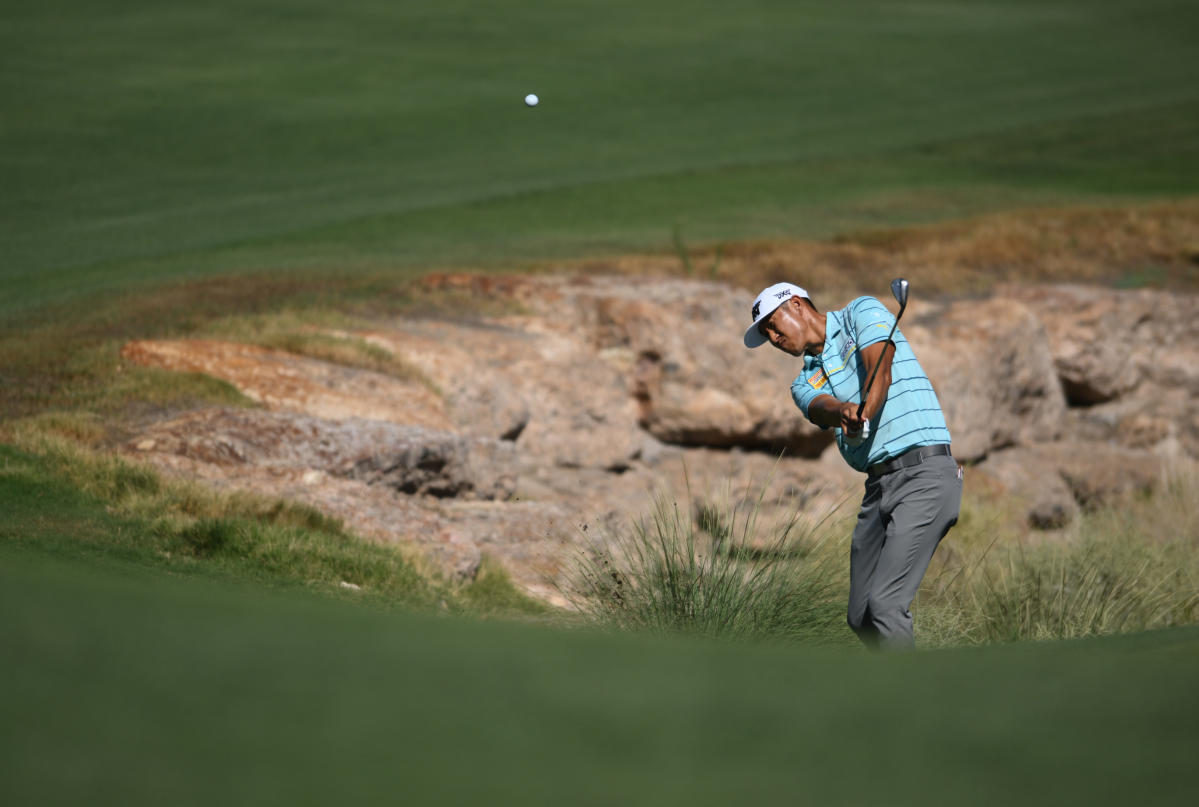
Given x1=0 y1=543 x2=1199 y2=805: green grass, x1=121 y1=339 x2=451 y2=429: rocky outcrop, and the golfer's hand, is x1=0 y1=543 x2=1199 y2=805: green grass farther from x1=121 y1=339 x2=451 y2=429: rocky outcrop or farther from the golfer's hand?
x1=121 y1=339 x2=451 y2=429: rocky outcrop

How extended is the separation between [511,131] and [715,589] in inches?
484

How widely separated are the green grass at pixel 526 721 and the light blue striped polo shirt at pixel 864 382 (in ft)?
6.67

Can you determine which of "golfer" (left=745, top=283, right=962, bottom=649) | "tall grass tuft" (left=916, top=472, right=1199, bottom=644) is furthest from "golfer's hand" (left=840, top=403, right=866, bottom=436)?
"tall grass tuft" (left=916, top=472, right=1199, bottom=644)

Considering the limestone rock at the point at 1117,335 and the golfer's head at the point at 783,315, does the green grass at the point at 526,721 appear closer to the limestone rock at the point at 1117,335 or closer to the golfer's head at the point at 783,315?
the golfer's head at the point at 783,315

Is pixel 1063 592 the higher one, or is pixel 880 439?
pixel 880 439

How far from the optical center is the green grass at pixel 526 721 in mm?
2938

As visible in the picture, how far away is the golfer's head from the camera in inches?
241

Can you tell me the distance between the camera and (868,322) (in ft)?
19.2

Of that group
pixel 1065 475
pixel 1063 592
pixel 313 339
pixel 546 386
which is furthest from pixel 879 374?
pixel 1065 475

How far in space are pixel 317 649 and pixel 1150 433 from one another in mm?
14193

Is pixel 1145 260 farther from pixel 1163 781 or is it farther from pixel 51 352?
pixel 1163 781

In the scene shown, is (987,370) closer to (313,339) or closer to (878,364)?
(313,339)

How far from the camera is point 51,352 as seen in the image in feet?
33.5

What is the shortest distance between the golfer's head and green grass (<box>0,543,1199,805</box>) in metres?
A: 2.41
